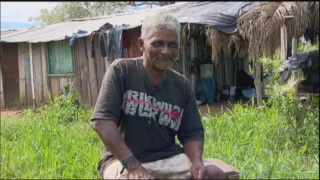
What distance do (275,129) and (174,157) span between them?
2.34 meters

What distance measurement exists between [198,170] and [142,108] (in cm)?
50

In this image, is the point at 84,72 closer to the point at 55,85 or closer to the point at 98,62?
the point at 98,62

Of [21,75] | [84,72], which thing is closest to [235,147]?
[84,72]

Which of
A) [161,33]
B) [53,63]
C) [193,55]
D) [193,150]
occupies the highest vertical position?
[161,33]

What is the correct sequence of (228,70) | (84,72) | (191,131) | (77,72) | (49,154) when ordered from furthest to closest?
1. (228,70)
2. (77,72)
3. (84,72)
4. (49,154)
5. (191,131)

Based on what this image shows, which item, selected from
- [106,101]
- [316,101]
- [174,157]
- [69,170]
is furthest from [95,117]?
[316,101]

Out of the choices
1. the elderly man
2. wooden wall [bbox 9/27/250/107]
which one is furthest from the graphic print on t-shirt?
wooden wall [bbox 9/27/250/107]

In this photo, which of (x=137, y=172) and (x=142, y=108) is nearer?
(x=137, y=172)

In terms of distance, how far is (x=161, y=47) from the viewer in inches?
97.2

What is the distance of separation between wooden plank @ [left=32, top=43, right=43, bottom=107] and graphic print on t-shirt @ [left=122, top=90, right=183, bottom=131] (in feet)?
32.3

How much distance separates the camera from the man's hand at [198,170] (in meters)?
2.42

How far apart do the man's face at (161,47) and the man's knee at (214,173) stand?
2.20 feet

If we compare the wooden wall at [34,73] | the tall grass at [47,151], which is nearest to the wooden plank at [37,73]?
the wooden wall at [34,73]

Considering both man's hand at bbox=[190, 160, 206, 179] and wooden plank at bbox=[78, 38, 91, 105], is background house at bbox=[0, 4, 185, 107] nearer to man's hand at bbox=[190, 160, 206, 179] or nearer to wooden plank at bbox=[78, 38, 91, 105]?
wooden plank at bbox=[78, 38, 91, 105]
